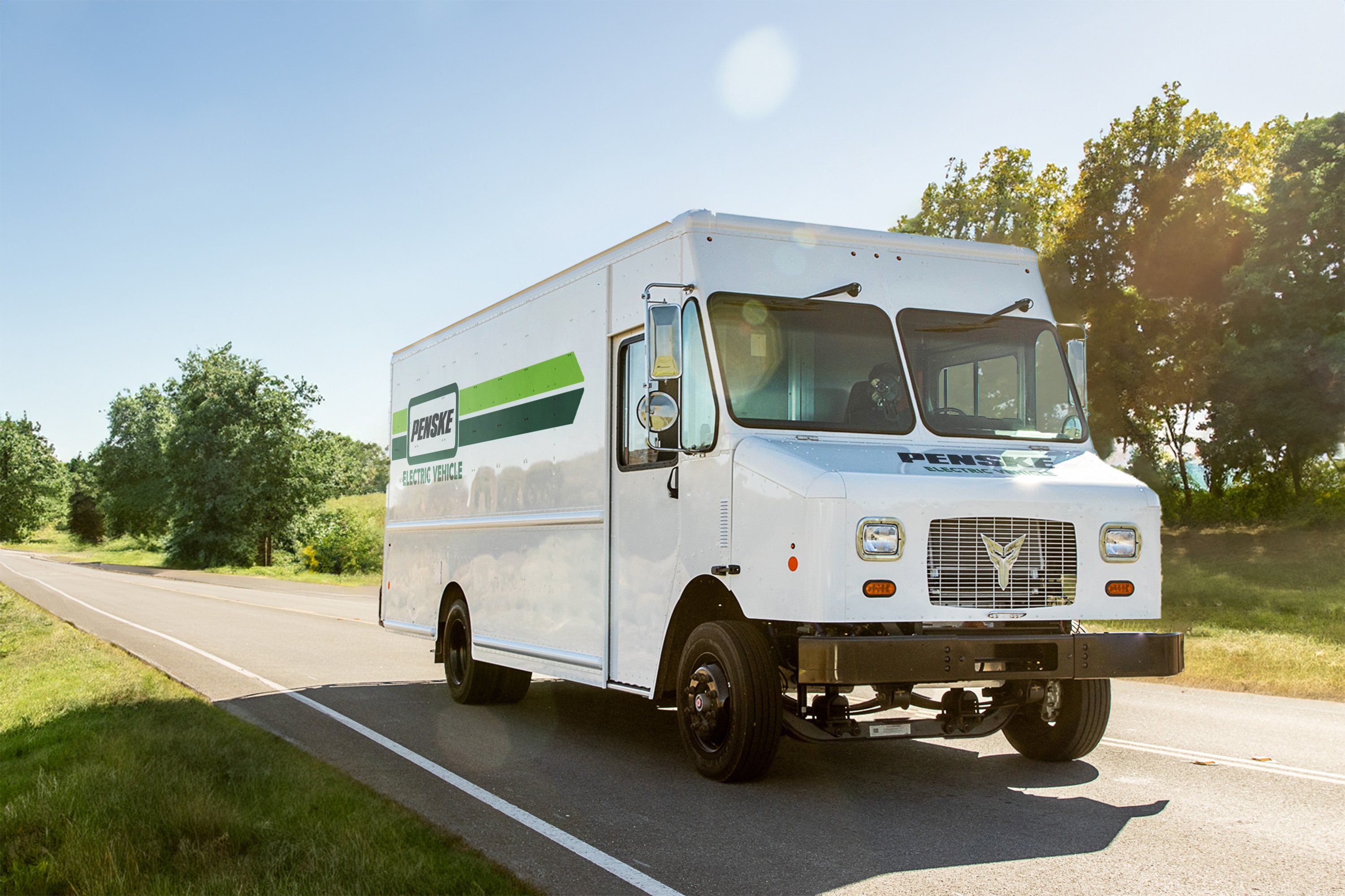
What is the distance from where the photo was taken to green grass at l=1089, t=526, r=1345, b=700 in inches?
506

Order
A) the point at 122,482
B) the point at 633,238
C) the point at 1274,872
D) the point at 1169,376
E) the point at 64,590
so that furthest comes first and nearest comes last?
the point at 122,482 → the point at 64,590 → the point at 1169,376 → the point at 633,238 → the point at 1274,872

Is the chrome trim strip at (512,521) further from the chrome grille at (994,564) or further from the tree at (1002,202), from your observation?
the tree at (1002,202)

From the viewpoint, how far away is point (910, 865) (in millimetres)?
5312

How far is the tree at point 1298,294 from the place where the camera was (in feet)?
91.6

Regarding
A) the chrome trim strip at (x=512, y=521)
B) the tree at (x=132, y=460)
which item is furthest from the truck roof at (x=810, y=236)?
the tree at (x=132, y=460)

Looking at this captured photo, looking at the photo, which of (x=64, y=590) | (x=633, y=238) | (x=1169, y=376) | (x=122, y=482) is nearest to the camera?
(x=633, y=238)

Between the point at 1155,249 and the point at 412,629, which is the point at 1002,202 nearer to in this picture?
the point at 1155,249

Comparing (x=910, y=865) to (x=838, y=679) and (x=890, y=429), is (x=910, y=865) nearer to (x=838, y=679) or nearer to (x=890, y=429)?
(x=838, y=679)

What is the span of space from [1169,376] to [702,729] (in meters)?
26.5

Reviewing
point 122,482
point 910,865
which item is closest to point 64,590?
point 910,865

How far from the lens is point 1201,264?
30.6m

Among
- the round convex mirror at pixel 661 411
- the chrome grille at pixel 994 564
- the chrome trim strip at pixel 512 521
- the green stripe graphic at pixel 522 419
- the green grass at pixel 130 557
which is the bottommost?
the green grass at pixel 130 557

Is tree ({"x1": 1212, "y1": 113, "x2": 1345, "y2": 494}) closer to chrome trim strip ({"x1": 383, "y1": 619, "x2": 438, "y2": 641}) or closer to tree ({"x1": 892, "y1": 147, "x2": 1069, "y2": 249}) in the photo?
tree ({"x1": 892, "y1": 147, "x2": 1069, "y2": 249})

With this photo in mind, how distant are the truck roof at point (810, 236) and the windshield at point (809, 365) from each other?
0.48m
